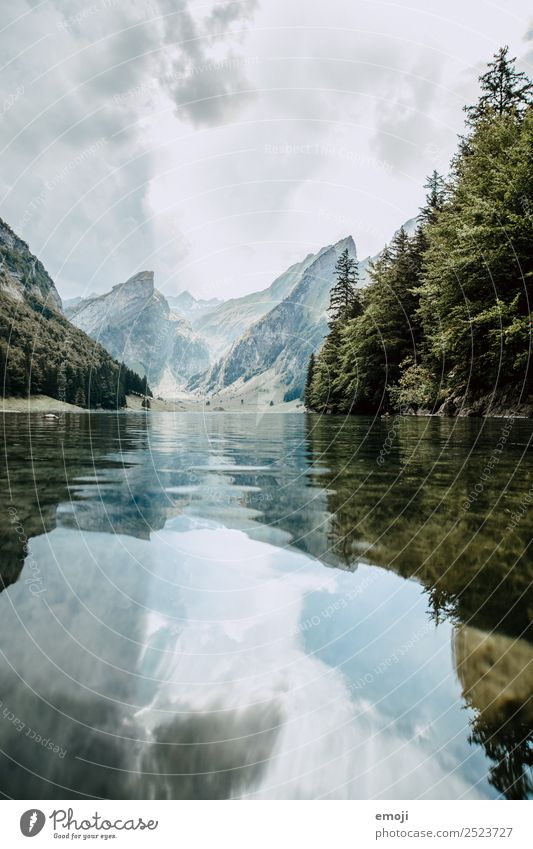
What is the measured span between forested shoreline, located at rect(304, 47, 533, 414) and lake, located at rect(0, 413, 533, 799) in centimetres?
2046

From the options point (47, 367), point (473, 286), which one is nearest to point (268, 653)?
point (473, 286)

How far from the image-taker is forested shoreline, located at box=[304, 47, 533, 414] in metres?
23.5

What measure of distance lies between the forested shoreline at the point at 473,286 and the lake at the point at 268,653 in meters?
20.5

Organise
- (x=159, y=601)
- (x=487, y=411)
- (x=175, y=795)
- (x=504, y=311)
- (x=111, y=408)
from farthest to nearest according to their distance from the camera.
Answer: (x=111, y=408), (x=487, y=411), (x=504, y=311), (x=159, y=601), (x=175, y=795)

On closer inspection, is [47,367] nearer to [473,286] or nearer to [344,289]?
[344,289]

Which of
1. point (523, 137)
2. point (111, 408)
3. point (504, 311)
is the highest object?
point (523, 137)

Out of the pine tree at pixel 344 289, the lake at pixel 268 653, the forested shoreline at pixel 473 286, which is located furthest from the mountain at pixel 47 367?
the lake at pixel 268 653

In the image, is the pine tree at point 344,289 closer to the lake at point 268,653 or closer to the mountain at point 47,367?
the lake at point 268,653

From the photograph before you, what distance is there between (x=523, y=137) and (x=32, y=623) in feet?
95.2

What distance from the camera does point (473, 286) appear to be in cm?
2684

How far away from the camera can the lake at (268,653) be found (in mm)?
2234

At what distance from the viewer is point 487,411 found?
30.9m
